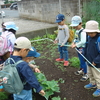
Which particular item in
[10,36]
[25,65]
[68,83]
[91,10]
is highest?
[91,10]

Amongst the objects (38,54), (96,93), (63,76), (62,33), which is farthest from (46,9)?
(38,54)

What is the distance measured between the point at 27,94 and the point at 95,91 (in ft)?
5.03

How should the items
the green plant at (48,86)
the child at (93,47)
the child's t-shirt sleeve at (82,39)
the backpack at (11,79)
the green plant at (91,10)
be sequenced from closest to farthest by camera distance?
the backpack at (11,79) < the child at (93,47) < the green plant at (48,86) < the child's t-shirt sleeve at (82,39) < the green plant at (91,10)

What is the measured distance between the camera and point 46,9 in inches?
366

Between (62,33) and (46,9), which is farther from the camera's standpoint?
(46,9)

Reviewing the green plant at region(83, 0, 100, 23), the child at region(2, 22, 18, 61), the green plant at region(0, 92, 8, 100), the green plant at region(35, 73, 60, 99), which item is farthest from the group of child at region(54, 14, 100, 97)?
the green plant at region(83, 0, 100, 23)

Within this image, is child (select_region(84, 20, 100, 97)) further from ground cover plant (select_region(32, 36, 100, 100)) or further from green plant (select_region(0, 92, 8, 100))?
green plant (select_region(0, 92, 8, 100))

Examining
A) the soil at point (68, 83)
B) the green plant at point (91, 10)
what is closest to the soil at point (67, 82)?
the soil at point (68, 83)

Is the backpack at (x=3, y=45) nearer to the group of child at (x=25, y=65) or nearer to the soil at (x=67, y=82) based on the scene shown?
the group of child at (x=25, y=65)

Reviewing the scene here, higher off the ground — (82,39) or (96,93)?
(82,39)

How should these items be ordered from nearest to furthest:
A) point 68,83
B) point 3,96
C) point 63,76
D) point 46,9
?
point 3,96 < point 68,83 < point 63,76 < point 46,9

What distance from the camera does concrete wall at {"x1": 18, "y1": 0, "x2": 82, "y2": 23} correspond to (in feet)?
26.3

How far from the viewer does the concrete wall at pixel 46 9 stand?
8016 mm

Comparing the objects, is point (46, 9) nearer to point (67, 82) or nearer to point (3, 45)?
point (67, 82)
